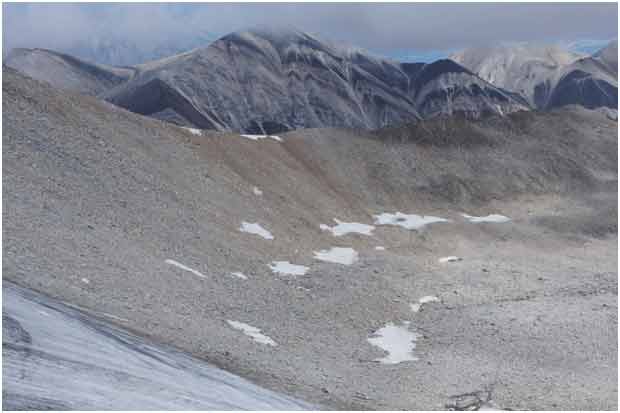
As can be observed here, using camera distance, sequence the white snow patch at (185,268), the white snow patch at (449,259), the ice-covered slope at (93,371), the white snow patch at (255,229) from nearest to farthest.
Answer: the ice-covered slope at (93,371), the white snow patch at (185,268), the white snow patch at (255,229), the white snow patch at (449,259)

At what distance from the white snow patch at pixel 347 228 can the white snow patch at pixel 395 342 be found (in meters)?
14.9

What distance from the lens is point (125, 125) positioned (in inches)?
1847

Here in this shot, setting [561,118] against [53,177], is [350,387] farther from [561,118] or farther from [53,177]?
[561,118]

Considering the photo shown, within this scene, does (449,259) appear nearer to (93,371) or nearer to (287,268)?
(287,268)

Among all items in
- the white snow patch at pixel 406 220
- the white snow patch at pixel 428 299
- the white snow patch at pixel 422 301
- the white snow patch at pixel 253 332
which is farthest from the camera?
the white snow patch at pixel 406 220

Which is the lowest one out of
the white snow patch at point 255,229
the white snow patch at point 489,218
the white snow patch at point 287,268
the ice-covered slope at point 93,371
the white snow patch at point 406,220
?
the white snow patch at point 489,218

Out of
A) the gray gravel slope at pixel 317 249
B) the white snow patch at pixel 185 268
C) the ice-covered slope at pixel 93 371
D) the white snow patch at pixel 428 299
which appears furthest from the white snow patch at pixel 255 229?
the ice-covered slope at pixel 93 371

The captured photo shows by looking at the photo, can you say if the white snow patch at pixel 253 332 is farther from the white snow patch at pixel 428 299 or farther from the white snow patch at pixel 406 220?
the white snow patch at pixel 406 220

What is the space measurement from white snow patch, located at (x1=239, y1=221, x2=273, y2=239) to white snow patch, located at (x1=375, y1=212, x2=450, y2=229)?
12845mm

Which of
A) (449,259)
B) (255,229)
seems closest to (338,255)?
(255,229)

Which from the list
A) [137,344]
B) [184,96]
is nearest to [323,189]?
[137,344]

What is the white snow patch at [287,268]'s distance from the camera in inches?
1454

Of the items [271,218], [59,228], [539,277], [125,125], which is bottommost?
[539,277]

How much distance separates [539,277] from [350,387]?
22.8m
